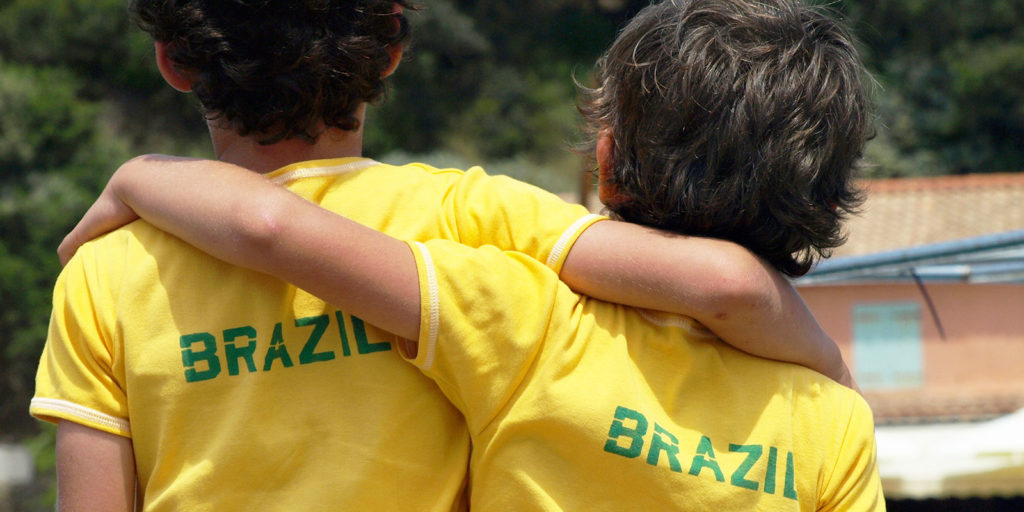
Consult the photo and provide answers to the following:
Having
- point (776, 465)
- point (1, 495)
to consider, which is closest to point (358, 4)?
point (776, 465)

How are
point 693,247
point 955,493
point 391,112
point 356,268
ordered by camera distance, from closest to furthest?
point 356,268 → point 693,247 → point 955,493 → point 391,112

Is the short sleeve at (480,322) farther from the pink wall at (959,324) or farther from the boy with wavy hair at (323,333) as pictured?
the pink wall at (959,324)

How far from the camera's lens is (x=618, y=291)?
117cm

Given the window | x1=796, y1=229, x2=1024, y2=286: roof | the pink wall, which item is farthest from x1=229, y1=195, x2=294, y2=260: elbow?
the window

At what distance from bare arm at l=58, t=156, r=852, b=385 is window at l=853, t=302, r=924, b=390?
3799 millimetres

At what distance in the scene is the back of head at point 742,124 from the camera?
1.21 meters

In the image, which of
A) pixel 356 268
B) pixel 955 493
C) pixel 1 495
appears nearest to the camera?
pixel 356 268

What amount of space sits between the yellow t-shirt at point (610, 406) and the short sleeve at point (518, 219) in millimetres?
33

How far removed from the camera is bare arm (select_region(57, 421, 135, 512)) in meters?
A: 1.14

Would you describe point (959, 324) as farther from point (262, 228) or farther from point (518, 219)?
point (262, 228)

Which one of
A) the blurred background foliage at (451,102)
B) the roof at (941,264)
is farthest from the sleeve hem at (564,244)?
the blurred background foliage at (451,102)

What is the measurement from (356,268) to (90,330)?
0.33m

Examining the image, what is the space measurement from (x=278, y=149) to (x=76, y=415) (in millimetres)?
378

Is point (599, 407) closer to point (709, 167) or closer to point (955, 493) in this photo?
point (709, 167)
